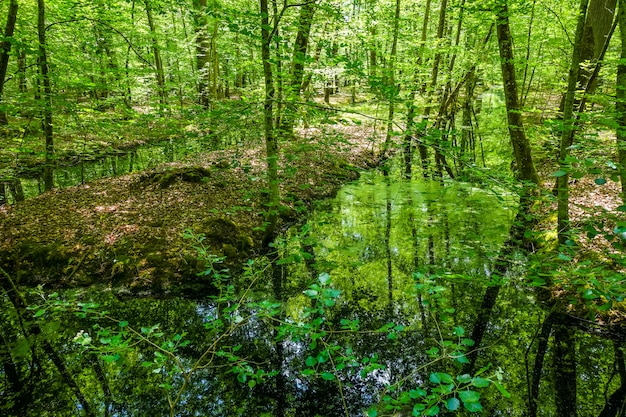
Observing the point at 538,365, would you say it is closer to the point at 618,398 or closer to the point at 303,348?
the point at 618,398

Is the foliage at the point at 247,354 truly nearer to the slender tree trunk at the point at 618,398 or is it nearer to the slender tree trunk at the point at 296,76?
the slender tree trunk at the point at 618,398

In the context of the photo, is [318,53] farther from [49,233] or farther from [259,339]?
[259,339]

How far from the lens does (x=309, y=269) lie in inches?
287

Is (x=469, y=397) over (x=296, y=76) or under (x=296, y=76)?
under

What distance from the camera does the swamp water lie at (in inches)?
115

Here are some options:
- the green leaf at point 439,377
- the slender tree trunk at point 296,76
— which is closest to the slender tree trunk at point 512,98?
the slender tree trunk at point 296,76

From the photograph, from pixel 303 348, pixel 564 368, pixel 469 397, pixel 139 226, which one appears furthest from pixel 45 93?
pixel 564 368

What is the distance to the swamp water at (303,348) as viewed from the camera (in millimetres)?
2914

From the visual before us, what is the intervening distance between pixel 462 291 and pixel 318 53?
1109cm

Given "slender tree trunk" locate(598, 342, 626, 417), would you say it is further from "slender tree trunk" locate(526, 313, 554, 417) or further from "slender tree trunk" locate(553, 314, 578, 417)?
"slender tree trunk" locate(526, 313, 554, 417)

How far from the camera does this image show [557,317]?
18.2 ft

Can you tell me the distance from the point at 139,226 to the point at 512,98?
29.4ft

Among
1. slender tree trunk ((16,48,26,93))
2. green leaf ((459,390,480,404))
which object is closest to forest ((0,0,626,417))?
green leaf ((459,390,480,404))

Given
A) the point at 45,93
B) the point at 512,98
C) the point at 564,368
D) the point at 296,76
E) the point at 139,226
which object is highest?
the point at 296,76
